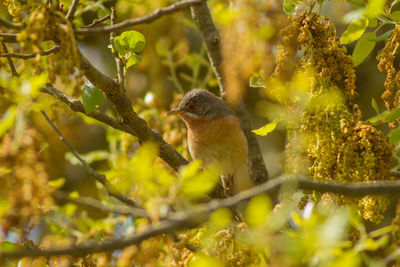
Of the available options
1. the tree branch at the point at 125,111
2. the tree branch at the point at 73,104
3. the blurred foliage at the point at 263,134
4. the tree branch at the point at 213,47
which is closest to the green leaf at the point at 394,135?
the blurred foliage at the point at 263,134

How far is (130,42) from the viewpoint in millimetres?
3387

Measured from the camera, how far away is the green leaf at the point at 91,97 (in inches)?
130

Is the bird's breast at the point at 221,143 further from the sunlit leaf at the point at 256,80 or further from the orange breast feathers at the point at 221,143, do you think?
the sunlit leaf at the point at 256,80

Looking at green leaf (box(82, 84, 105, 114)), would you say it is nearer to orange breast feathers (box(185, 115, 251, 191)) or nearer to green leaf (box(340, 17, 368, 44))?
green leaf (box(340, 17, 368, 44))

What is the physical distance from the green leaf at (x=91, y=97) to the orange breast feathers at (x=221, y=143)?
2.20 m

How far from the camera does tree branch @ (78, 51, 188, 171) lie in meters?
3.25

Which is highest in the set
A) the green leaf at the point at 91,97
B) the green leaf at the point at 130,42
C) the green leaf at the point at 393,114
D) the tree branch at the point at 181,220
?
the green leaf at the point at 130,42

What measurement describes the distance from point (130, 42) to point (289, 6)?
114cm

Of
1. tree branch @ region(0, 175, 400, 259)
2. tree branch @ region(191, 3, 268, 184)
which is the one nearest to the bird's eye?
tree branch @ region(191, 3, 268, 184)

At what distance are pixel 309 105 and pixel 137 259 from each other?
1.46m

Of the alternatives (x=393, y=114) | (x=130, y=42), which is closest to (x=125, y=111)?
(x=130, y=42)

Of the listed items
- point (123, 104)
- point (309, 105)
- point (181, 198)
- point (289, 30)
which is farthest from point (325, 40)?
point (181, 198)

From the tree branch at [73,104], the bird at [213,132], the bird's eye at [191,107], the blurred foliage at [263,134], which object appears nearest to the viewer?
the blurred foliage at [263,134]

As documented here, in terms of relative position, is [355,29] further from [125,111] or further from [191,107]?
[191,107]
